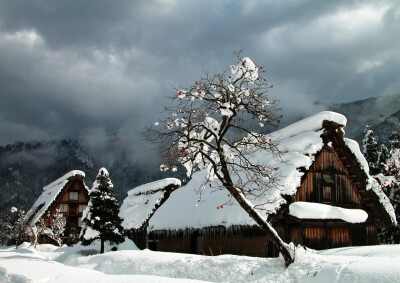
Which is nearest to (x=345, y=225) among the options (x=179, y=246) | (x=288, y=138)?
(x=288, y=138)

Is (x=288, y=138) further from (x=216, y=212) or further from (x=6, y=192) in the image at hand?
(x=6, y=192)

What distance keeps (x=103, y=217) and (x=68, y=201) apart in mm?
26270

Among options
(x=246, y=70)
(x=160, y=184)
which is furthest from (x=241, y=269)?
(x=160, y=184)

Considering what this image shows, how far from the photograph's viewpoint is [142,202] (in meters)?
40.0

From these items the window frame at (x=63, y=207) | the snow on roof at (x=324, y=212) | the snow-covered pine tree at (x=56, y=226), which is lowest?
the snow-covered pine tree at (x=56, y=226)

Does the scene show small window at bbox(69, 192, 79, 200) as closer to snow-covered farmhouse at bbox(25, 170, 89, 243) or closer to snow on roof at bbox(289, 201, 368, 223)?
snow-covered farmhouse at bbox(25, 170, 89, 243)

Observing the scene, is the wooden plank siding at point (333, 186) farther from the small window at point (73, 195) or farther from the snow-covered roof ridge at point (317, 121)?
the small window at point (73, 195)

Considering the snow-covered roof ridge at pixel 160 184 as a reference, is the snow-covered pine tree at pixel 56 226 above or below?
below

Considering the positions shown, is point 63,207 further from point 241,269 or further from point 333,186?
point 241,269

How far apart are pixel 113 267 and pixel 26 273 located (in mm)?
6196

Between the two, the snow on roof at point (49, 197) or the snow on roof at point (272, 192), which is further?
the snow on roof at point (49, 197)

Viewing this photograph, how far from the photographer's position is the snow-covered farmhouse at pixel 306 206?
826 inches

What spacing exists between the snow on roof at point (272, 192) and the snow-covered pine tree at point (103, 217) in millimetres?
3727

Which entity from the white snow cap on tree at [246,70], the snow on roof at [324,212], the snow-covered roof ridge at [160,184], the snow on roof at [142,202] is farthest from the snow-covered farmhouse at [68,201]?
the white snow cap on tree at [246,70]
